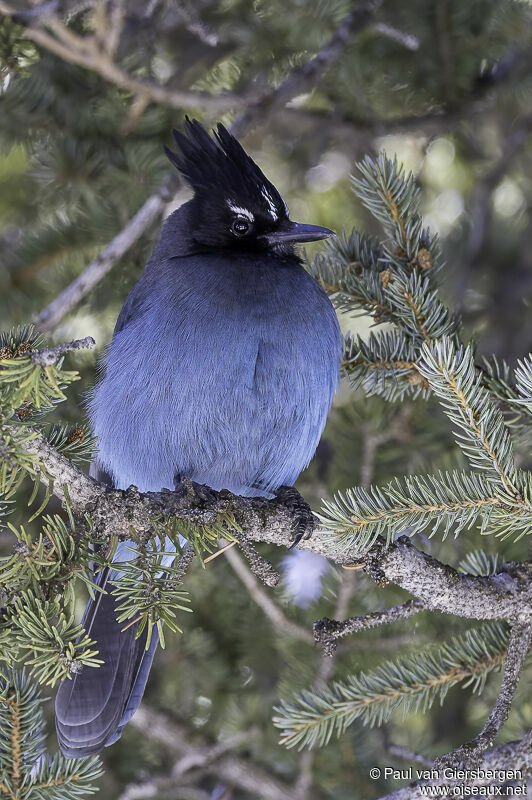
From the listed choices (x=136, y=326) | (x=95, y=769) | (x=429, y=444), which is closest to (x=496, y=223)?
(x=429, y=444)

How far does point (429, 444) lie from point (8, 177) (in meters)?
2.96

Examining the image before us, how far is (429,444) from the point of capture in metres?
3.91

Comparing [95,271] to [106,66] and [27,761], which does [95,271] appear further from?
[27,761]

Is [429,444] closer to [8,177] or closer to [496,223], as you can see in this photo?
[496,223]

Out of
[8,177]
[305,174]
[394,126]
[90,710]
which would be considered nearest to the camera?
[90,710]

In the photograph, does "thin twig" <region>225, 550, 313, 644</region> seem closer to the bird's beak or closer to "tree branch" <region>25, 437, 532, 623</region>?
"tree branch" <region>25, 437, 532, 623</region>

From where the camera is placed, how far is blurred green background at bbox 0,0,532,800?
358 cm

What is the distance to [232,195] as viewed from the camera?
3.66 meters

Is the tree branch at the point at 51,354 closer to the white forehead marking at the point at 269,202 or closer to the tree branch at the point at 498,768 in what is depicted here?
the tree branch at the point at 498,768

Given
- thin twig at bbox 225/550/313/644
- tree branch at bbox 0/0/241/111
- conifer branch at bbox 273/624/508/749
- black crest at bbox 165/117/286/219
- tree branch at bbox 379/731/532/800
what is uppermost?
tree branch at bbox 0/0/241/111

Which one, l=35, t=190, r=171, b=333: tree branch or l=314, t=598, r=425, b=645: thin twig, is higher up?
l=35, t=190, r=171, b=333: tree branch

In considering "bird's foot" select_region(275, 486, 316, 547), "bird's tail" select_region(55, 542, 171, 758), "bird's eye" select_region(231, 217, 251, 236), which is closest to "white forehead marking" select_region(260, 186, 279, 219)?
"bird's eye" select_region(231, 217, 251, 236)

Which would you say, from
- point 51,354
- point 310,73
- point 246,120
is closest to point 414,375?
point 51,354

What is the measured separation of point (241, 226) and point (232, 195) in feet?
0.47
